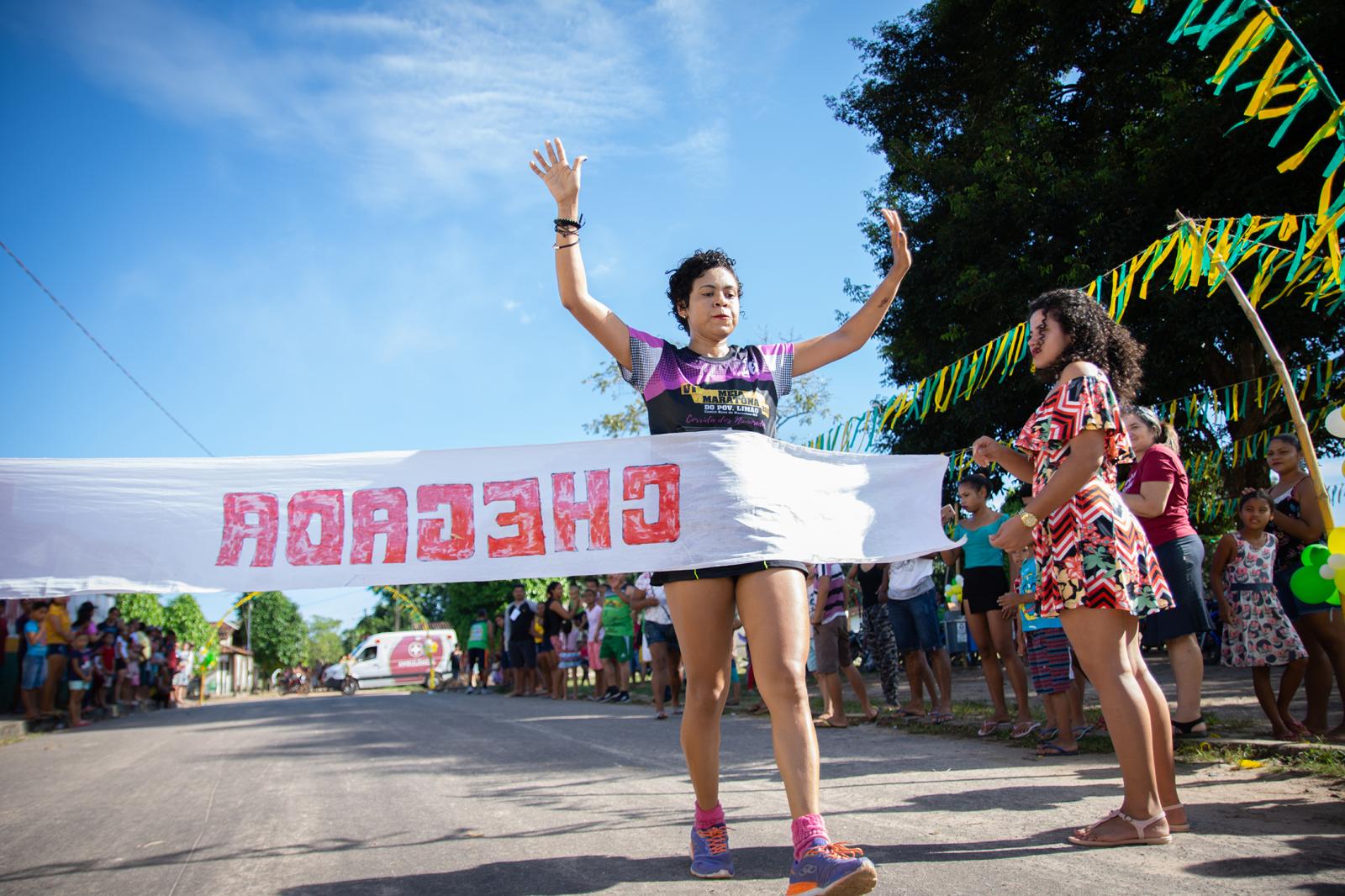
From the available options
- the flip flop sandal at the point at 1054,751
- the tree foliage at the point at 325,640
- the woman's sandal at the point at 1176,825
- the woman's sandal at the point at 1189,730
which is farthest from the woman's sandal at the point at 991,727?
the tree foliage at the point at 325,640

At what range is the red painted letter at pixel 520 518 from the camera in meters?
3.97

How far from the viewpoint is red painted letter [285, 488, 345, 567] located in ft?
12.8

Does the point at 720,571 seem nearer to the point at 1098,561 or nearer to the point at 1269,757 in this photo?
the point at 1098,561

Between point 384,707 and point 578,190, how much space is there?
14.9 metres

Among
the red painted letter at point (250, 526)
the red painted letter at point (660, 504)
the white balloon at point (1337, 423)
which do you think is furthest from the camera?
the white balloon at point (1337, 423)

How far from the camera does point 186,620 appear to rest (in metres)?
62.8

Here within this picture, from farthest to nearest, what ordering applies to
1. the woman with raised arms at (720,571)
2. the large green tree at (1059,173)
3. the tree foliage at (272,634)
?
the tree foliage at (272,634) → the large green tree at (1059,173) → the woman with raised arms at (720,571)

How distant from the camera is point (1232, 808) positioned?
150 inches

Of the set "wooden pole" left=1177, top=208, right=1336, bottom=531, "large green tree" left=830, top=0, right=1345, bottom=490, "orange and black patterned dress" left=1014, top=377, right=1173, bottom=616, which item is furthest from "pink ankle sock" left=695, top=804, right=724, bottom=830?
"large green tree" left=830, top=0, right=1345, bottom=490

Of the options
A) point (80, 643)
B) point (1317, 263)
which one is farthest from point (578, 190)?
point (80, 643)

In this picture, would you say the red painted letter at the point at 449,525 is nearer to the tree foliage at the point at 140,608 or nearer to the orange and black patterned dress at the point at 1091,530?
the orange and black patterned dress at the point at 1091,530

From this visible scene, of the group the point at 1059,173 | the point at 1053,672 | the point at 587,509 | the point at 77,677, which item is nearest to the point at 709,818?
the point at 587,509

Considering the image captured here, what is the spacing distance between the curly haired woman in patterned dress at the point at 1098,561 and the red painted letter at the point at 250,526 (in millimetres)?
2933

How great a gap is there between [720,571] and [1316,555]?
302 cm
